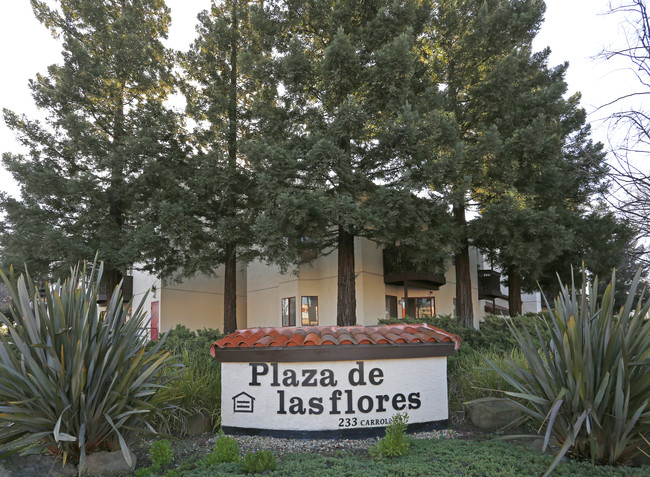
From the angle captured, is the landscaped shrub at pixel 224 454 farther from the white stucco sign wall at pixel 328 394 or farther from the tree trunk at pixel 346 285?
the tree trunk at pixel 346 285

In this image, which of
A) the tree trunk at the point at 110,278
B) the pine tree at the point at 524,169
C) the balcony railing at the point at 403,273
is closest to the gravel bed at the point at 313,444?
the pine tree at the point at 524,169

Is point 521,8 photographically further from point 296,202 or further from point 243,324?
point 243,324

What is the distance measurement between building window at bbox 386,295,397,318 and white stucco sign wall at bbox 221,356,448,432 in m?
14.6

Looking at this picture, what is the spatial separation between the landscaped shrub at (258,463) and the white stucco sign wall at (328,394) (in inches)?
63.0

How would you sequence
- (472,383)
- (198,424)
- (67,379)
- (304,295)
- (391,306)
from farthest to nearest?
(391,306) < (304,295) < (472,383) < (198,424) < (67,379)

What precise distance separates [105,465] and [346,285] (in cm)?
1126

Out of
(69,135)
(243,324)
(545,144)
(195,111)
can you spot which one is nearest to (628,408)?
(545,144)

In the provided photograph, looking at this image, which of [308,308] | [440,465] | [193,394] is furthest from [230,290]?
[440,465]

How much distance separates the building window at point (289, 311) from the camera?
21359mm

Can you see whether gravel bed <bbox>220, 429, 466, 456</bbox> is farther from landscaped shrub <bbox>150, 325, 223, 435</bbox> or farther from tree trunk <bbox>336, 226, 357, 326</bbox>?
tree trunk <bbox>336, 226, 357, 326</bbox>

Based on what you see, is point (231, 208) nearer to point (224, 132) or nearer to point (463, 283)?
point (224, 132)

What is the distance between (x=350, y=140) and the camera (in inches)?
631

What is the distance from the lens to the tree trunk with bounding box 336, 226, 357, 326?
1581 cm

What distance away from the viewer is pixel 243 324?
2556cm
